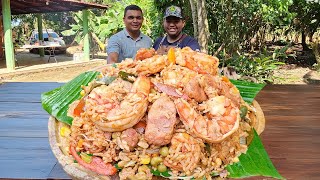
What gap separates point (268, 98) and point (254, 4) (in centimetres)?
627

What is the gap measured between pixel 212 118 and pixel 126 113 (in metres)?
0.26

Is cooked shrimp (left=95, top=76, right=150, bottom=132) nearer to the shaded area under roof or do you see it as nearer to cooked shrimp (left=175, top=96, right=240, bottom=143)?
cooked shrimp (left=175, top=96, right=240, bottom=143)

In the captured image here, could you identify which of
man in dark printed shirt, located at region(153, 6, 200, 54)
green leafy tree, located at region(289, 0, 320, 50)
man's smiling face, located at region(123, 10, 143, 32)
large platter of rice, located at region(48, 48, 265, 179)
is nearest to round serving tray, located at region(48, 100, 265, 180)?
large platter of rice, located at region(48, 48, 265, 179)

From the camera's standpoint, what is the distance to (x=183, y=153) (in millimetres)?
1010

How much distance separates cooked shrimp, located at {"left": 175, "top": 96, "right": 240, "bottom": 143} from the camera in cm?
102

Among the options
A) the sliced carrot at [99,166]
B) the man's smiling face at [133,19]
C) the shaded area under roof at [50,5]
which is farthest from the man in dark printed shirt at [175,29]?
the shaded area under roof at [50,5]

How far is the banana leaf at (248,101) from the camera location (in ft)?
3.73

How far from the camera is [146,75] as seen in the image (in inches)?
46.6

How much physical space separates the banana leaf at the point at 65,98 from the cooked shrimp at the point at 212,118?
19.3 inches

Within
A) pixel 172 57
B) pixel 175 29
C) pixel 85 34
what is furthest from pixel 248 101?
pixel 85 34

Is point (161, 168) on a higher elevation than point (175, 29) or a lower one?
lower

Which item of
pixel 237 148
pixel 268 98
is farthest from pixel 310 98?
pixel 237 148

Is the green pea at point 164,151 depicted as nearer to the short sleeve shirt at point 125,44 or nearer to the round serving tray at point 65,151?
the round serving tray at point 65,151

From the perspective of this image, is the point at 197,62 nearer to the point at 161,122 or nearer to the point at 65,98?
the point at 161,122
